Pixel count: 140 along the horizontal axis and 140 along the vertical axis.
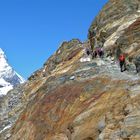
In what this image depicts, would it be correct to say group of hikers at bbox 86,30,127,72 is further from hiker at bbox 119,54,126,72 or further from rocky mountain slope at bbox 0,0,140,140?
rocky mountain slope at bbox 0,0,140,140

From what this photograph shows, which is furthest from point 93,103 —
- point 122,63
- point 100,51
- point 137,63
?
point 100,51

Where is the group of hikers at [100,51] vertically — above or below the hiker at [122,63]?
above

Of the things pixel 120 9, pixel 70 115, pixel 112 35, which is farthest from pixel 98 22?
pixel 70 115

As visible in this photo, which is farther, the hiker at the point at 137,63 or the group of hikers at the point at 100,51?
the group of hikers at the point at 100,51

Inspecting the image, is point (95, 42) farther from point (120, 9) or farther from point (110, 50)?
point (110, 50)

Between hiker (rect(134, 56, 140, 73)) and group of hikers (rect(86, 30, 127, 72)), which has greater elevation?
group of hikers (rect(86, 30, 127, 72))

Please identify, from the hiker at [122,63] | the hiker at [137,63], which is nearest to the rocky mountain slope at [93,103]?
the hiker at [137,63]

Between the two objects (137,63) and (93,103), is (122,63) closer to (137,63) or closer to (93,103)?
(137,63)

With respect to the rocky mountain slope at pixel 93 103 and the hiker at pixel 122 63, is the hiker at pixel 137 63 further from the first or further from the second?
the hiker at pixel 122 63

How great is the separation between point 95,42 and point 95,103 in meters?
34.4

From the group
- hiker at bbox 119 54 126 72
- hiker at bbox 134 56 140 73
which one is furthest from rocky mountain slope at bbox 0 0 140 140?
hiker at bbox 119 54 126 72

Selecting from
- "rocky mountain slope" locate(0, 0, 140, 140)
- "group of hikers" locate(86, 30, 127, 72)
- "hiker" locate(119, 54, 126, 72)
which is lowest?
"rocky mountain slope" locate(0, 0, 140, 140)

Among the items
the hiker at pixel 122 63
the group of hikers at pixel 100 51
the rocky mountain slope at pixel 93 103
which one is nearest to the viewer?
the rocky mountain slope at pixel 93 103

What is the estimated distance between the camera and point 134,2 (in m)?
74.1
